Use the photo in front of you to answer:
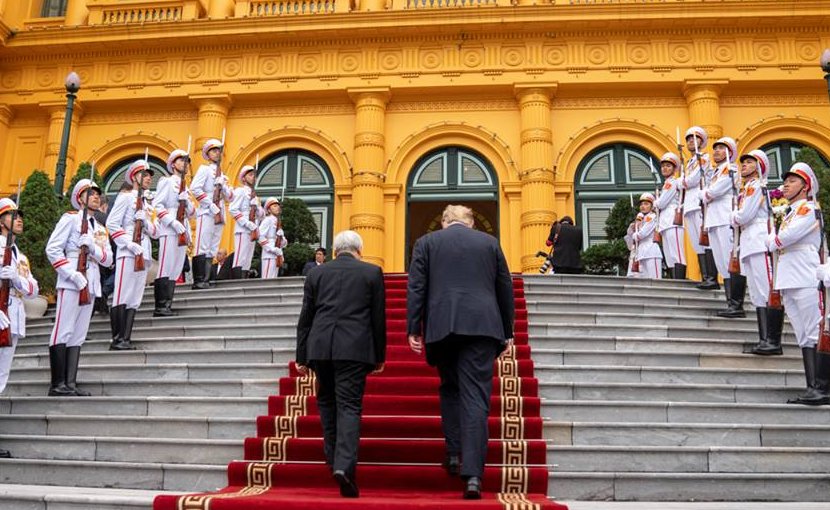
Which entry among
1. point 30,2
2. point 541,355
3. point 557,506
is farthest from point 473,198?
point 30,2

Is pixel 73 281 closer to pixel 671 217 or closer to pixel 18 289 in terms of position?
pixel 18 289

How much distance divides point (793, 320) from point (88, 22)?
2061 centimetres

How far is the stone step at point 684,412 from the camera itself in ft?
19.3

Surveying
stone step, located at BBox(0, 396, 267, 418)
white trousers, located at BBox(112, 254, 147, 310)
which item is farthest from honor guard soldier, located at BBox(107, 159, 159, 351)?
stone step, located at BBox(0, 396, 267, 418)

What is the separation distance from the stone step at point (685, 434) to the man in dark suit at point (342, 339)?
1767 mm

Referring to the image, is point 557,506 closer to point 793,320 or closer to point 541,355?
point 541,355

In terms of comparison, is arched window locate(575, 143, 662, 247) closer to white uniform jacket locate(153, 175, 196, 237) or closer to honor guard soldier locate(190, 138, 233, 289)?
honor guard soldier locate(190, 138, 233, 289)

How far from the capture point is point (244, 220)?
11875 mm

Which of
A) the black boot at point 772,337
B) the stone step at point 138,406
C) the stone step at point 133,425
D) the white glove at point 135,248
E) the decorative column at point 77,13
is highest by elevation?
the decorative column at point 77,13

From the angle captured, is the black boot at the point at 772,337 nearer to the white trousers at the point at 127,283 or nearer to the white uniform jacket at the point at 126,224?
the white trousers at the point at 127,283

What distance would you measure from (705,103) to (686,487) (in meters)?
→ 14.9

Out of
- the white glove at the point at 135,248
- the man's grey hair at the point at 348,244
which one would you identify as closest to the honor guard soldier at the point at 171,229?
the white glove at the point at 135,248

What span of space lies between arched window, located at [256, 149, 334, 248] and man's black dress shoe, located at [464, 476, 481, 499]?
46.8 feet

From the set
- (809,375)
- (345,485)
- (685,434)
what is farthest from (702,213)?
(345,485)
